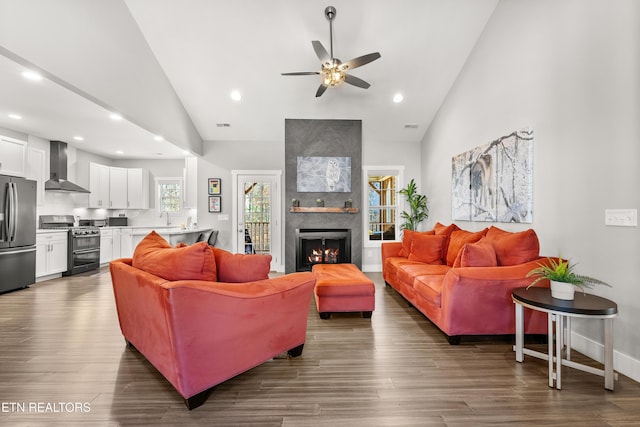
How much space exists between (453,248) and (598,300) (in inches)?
A: 70.5

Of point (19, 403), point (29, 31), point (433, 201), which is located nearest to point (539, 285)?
A: point (433, 201)

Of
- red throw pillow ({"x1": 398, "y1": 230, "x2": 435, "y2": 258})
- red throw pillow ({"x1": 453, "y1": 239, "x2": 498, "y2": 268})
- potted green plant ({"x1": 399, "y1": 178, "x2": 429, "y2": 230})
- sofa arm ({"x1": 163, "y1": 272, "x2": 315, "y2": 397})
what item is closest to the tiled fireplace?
potted green plant ({"x1": 399, "y1": 178, "x2": 429, "y2": 230})

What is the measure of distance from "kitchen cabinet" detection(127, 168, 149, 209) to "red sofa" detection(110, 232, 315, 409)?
217 inches

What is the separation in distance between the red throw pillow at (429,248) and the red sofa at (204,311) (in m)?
2.33

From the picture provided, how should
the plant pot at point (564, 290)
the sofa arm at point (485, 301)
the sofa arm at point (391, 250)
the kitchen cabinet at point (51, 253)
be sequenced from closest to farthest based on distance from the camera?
the plant pot at point (564, 290)
the sofa arm at point (485, 301)
the sofa arm at point (391, 250)
the kitchen cabinet at point (51, 253)

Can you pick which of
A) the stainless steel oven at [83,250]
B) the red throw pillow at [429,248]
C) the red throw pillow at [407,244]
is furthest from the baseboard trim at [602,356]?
the stainless steel oven at [83,250]

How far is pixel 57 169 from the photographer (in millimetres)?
5602

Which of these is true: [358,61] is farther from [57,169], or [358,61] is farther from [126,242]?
[126,242]

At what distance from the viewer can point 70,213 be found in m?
6.20

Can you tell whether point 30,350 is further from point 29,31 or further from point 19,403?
point 29,31

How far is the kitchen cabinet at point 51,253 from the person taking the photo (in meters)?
4.84

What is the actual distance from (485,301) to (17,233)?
637cm

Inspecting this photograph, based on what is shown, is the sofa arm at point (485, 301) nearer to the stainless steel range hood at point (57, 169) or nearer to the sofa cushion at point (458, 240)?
the sofa cushion at point (458, 240)

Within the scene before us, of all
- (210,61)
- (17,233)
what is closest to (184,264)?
(210,61)
